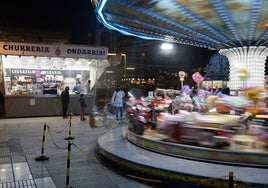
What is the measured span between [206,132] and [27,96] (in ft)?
45.4

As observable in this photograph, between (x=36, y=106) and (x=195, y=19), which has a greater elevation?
(x=195, y=19)

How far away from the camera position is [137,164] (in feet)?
23.0

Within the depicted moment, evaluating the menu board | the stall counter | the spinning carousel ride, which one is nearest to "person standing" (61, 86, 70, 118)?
the stall counter

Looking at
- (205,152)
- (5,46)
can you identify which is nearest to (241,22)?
(205,152)

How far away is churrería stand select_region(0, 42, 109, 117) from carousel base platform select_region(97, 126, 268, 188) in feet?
37.1

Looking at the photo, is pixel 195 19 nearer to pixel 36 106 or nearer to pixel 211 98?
pixel 211 98

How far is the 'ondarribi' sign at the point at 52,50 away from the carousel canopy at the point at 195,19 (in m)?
7.36

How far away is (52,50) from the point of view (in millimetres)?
18422

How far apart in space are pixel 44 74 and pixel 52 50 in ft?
8.42

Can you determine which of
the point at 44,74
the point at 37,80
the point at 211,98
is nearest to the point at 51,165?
the point at 211,98

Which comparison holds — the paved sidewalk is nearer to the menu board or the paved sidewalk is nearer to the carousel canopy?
the carousel canopy

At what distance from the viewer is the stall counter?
1839 centimetres

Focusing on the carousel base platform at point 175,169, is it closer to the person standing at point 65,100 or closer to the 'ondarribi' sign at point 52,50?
the person standing at point 65,100

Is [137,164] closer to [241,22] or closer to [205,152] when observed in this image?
[205,152]
